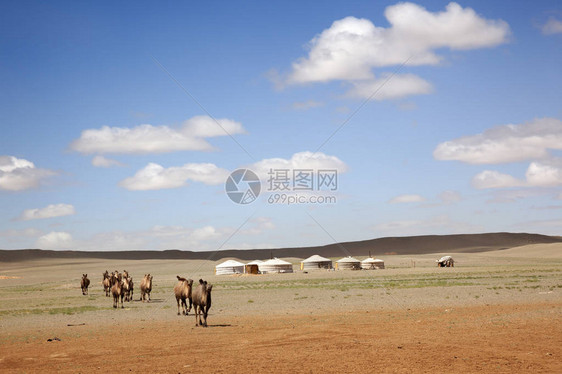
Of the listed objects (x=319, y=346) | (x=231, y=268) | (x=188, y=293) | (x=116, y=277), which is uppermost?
(x=116, y=277)

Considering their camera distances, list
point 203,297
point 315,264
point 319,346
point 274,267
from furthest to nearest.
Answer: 1. point 315,264
2. point 274,267
3. point 203,297
4. point 319,346

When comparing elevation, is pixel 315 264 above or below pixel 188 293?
above

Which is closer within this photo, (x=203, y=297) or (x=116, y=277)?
(x=203, y=297)

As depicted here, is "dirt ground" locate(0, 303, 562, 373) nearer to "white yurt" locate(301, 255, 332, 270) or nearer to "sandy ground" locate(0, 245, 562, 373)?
"sandy ground" locate(0, 245, 562, 373)

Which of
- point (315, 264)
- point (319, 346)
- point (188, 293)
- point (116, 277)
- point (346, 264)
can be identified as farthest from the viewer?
point (315, 264)

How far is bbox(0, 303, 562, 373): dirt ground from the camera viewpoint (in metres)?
14.2

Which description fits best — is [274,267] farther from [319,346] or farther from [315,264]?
[319,346]

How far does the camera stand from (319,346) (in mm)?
16891

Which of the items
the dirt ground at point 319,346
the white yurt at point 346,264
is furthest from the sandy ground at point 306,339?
the white yurt at point 346,264

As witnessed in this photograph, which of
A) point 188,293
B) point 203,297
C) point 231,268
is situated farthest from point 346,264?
point 203,297

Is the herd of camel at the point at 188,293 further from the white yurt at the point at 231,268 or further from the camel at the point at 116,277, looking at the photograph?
the white yurt at the point at 231,268

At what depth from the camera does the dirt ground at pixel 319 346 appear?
14.2 metres

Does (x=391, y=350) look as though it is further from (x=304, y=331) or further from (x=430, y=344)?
(x=304, y=331)

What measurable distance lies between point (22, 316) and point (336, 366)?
22.4 meters
